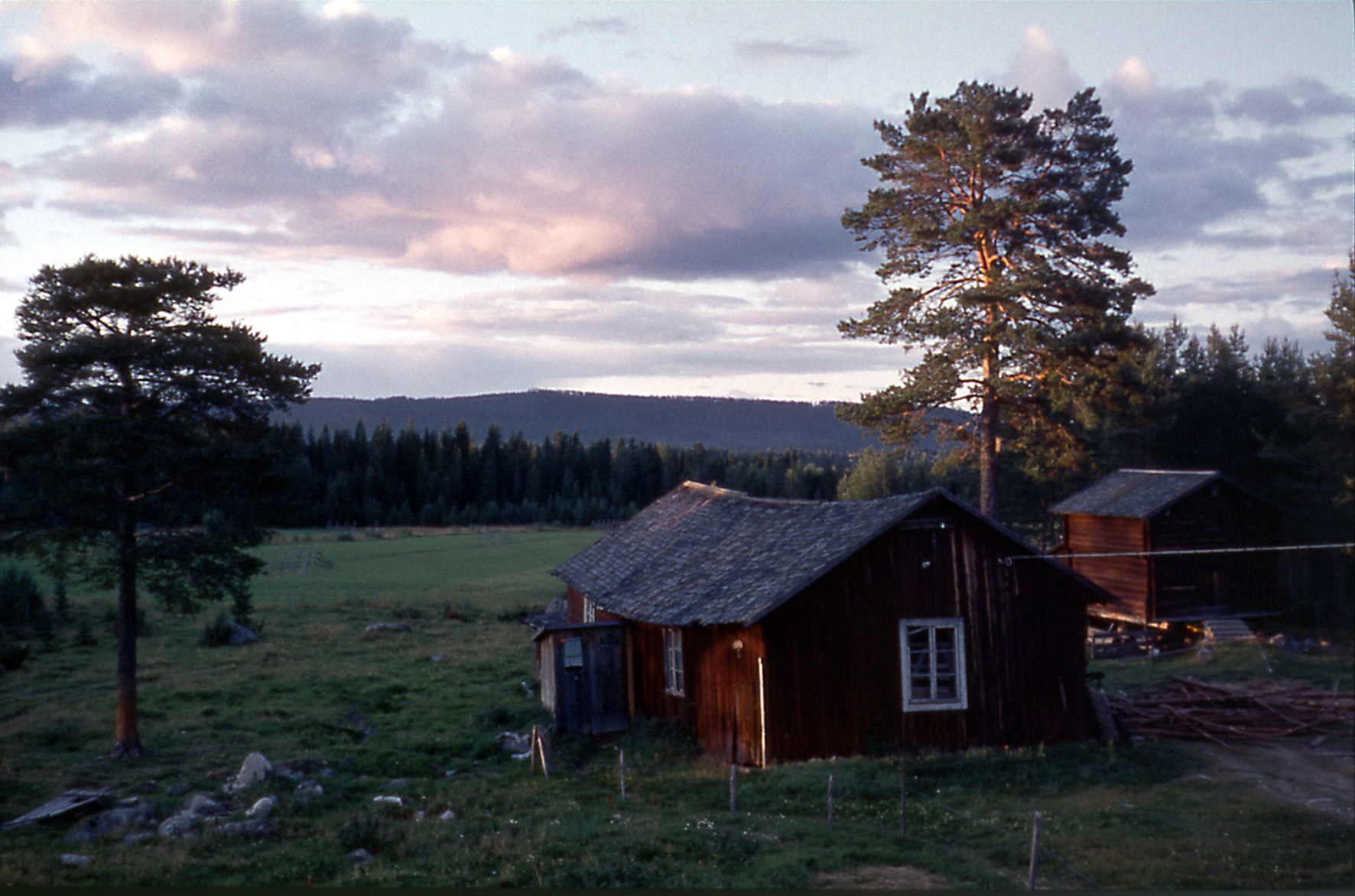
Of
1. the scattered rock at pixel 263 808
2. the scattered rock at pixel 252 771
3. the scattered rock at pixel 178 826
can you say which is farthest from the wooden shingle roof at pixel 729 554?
the scattered rock at pixel 178 826

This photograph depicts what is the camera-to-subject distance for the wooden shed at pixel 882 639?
16375mm

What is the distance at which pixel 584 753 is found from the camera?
61.8ft

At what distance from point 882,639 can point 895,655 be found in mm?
427

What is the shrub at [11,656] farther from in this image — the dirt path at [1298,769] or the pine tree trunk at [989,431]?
the dirt path at [1298,769]

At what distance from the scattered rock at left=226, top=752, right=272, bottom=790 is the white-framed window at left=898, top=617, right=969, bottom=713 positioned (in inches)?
469

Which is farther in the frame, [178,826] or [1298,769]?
[1298,769]

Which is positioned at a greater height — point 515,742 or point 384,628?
point 515,742

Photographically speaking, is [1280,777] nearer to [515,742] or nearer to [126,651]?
[515,742]

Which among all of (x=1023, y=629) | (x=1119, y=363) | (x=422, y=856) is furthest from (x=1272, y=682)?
(x=422, y=856)

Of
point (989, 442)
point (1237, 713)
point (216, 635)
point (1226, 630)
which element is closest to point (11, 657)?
point (216, 635)

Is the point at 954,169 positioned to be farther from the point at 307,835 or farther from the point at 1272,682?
the point at 307,835

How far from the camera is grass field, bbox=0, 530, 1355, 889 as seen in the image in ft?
34.5

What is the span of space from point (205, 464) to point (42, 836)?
290 inches

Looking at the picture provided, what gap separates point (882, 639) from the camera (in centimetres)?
Result: 1691
